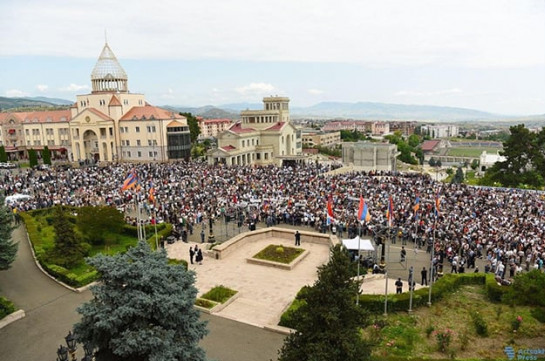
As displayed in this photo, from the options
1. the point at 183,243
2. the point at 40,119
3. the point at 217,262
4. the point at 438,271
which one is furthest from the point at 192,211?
the point at 40,119

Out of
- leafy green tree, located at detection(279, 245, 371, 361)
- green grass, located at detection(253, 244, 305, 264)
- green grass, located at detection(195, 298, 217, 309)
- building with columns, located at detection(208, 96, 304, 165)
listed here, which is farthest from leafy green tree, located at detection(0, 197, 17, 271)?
building with columns, located at detection(208, 96, 304, 165)

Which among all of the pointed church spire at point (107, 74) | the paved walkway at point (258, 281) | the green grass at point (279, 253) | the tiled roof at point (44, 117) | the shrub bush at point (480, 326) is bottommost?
the paved walkway at point (258, 281)

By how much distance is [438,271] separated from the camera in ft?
69.2

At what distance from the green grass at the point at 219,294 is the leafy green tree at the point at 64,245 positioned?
324 inches

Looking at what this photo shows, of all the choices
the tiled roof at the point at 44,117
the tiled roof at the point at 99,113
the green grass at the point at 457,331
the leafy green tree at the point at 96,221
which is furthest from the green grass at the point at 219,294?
the tiled roof at the point at 44,117

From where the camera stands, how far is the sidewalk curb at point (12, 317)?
1610cm

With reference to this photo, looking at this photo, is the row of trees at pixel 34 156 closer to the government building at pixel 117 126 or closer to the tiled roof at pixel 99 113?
the government building at pixel 117 126

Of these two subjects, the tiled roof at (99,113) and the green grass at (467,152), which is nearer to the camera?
the tiled roof at (99,113)

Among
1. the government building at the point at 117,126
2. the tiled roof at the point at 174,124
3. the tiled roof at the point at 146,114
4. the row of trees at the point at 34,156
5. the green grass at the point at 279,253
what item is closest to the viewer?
the green grass at the point at 279,253

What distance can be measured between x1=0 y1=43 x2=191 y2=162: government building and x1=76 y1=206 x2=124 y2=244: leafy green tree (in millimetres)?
39386

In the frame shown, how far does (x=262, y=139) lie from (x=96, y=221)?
47.9 m

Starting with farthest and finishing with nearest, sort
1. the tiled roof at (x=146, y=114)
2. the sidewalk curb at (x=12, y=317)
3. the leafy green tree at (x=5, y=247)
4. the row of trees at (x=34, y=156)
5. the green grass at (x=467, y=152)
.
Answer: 1. the green grass at (x=467, y=152)
2. the tiled roof at (x=146, y=114)
3. the row of trees at (x=34, y=156)
4. the leafy green tree at (x=5, y=247)
5. the sidewalk curb at (x=12, y=317)

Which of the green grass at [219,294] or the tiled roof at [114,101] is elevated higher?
the tiled roof at [114,101]

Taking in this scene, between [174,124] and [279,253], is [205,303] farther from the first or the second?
[174,124]
